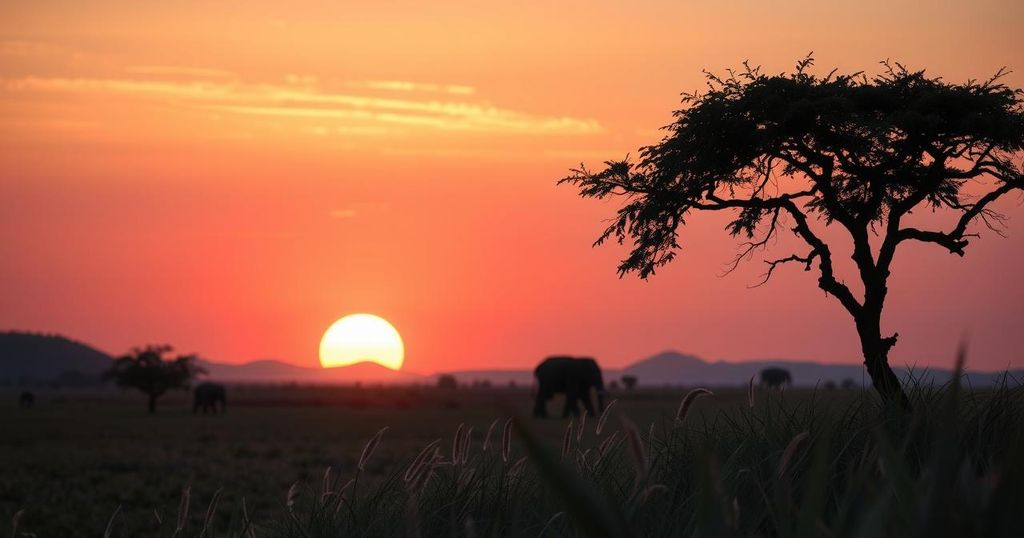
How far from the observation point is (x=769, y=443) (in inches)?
324

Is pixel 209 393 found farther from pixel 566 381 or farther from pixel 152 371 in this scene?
pixel 566 381

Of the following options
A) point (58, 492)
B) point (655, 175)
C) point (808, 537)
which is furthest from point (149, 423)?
point (808, 537)

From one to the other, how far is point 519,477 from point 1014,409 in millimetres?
4716

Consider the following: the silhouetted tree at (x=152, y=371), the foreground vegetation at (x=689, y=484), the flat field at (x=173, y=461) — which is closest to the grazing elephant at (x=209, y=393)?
the silhouetted tree at (x=152, y=371)

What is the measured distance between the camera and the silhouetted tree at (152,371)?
7962cm

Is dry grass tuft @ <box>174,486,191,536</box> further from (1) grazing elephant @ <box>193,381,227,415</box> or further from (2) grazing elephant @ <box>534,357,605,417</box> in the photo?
(1) grazing elephant @ <box>193,381,227,415</box>

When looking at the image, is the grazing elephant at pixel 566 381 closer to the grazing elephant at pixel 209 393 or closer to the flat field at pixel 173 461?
the flat field at pixel 173 461

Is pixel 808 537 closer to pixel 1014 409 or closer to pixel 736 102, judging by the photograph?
pixel 1014 409

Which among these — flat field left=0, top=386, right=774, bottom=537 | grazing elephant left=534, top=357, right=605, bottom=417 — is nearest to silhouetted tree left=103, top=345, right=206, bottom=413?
flat field left=0, top=386, right=774, bottom=537

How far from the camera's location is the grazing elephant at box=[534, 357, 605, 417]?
201ft

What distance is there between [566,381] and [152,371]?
116 feet

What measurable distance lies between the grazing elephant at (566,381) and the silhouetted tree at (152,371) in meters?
→ 30.8

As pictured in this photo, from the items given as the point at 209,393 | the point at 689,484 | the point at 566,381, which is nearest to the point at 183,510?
the point at 689,484

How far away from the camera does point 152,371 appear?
261ft
